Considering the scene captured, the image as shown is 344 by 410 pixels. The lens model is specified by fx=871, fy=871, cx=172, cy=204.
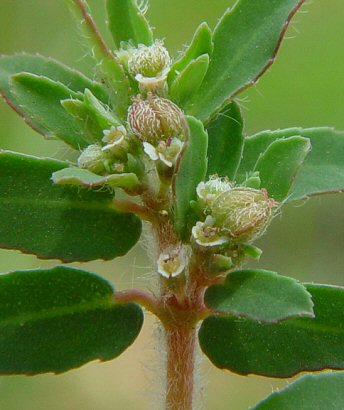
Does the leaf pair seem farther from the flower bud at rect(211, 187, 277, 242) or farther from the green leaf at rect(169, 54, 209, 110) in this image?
the flower bud at rect(211, 187, 277, 242)

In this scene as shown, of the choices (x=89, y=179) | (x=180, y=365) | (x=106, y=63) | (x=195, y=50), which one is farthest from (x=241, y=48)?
(x=180, y=365)

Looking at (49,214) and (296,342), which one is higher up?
(49,214)

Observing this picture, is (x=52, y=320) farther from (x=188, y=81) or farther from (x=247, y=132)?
(x=247, y=132)

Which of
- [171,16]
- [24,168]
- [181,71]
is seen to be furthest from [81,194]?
[171,16]

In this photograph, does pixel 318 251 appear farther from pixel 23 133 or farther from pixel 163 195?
pixel 163 195

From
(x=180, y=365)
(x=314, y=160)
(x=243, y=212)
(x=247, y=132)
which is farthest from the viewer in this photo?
(x=247, y=132)

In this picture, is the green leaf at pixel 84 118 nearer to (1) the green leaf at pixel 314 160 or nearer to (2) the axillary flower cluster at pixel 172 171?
(2) the axillary flower cluster at pixel 172 171
